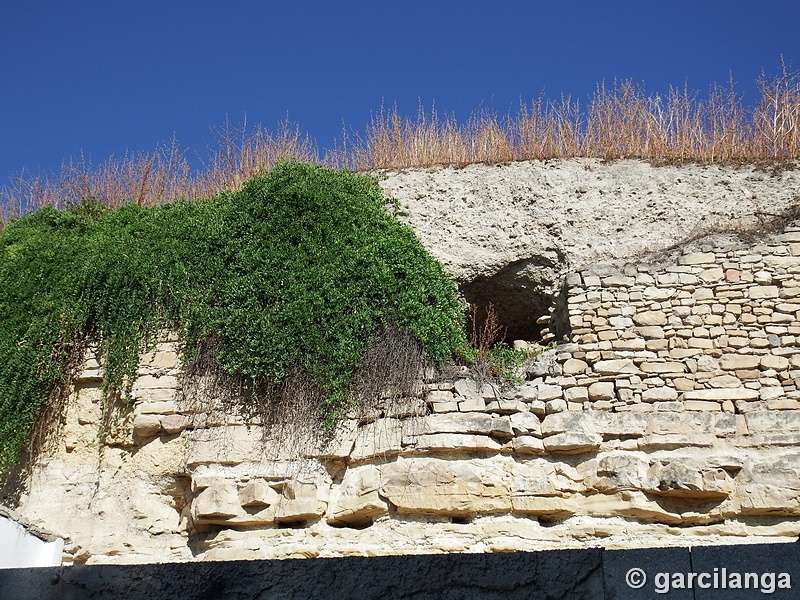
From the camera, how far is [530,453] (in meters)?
6.10

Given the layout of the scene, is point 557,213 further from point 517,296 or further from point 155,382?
point 155,382

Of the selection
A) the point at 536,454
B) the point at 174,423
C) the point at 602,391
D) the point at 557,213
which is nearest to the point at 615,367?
the point at 602,391

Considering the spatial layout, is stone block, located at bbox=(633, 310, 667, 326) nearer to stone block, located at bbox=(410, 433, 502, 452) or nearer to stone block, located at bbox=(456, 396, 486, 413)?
stone block, located at bbox=(456, 396, 486, 413)

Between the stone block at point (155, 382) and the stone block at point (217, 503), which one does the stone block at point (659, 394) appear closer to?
the stone block at point (217, 503)

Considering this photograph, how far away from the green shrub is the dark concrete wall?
3369 mm

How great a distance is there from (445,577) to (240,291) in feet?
14.5

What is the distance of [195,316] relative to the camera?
6777 millimetres

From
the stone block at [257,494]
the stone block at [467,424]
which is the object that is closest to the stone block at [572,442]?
the stone block at [467,424]

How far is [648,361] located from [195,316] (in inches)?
153

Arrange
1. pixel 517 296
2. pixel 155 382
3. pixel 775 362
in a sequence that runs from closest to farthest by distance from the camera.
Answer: pixel 775 362 → pixel 155 382 → pixel 517 296

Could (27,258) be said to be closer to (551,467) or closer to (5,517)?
(5,517)

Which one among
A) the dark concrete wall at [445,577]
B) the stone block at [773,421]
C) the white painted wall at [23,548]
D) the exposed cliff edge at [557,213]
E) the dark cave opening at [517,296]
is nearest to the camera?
the dark concrete wall at [445,577]

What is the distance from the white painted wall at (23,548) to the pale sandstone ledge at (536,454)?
0.98ft

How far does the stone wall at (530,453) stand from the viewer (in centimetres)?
580
